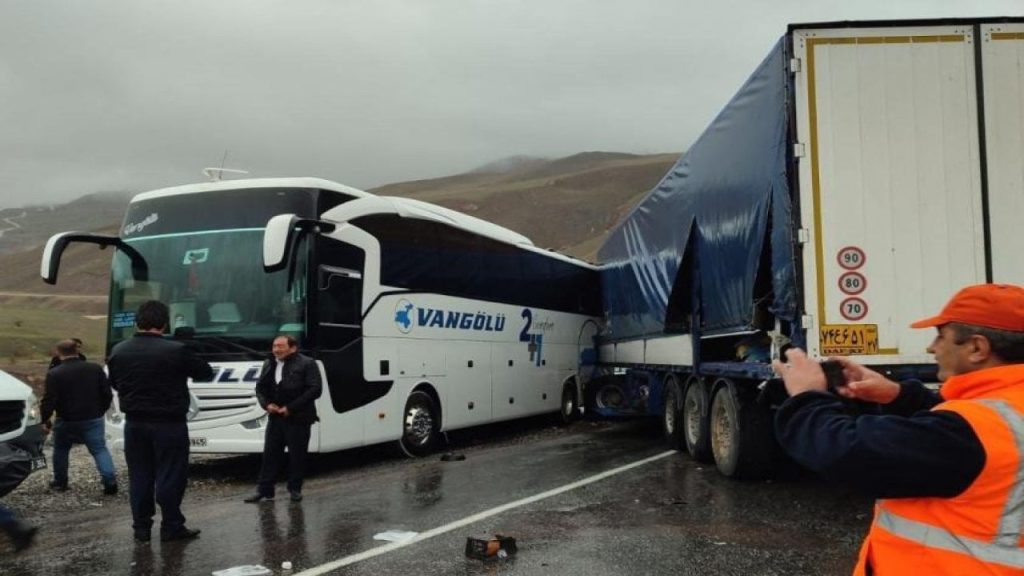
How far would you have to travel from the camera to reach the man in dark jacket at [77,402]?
9375 millimetres

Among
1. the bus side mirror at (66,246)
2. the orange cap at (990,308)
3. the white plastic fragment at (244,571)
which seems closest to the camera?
the orange cap at (990,308)

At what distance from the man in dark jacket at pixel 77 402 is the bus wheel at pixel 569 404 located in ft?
31.0

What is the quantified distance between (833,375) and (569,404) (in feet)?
50.4

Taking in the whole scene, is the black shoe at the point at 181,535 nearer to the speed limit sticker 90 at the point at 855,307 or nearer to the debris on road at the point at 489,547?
the debris on road at the point at 489,547

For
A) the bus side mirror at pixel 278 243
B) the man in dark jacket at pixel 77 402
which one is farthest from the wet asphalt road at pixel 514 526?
the bus side mirror at pixel 278 243

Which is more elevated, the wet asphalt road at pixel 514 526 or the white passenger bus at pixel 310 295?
the white passenger bus at pixel 310 295

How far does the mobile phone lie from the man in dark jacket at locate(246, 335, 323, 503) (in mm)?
6790

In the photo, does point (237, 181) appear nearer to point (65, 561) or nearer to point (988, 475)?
point (65, 561)

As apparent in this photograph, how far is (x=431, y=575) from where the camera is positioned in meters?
5.57

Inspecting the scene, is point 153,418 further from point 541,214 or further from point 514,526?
point 541,214

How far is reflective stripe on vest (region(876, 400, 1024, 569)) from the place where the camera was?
78.5 inches

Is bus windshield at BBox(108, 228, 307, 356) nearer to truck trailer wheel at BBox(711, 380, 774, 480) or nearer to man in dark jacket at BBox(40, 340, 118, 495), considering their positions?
man in dark jacket at BBox(40, 340, 118, 495)

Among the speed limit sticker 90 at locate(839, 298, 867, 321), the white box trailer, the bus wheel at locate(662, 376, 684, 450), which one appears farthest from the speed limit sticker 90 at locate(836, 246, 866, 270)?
the bus wheel at locate(662, 376, 684, 450)

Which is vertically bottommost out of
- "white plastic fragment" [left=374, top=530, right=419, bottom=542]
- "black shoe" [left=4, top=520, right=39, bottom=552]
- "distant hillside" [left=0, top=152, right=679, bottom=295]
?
"white plastic fragment" [left=374, top=530, right=419, bottom=542]
